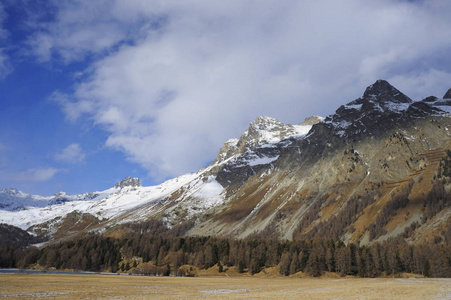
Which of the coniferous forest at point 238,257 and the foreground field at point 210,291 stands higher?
the foreground field at point 210,291

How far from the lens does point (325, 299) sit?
37.2 m

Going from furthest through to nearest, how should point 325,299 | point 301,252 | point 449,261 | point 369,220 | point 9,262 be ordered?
point 369,220 → point 9,262 → point 301,252 → point 449,261 → point 325,299

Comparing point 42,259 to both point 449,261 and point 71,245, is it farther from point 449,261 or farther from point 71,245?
point 449,261

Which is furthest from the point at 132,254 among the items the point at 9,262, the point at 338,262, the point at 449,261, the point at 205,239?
the point at 449,261

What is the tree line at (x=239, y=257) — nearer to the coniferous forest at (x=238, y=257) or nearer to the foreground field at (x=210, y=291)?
the coniferous forest at (x=238, y=257)

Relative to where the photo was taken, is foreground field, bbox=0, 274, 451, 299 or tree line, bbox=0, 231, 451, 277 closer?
foreground field, bbox=0, 274, 451, 299

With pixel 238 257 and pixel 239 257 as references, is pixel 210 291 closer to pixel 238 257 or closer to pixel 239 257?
pixel 239 257

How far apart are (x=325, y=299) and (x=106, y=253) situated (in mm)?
149494

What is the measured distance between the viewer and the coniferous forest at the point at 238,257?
371ft

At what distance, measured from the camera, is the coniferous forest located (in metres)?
113

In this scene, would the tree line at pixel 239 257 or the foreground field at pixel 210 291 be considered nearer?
the foreground field at pixel 210 291

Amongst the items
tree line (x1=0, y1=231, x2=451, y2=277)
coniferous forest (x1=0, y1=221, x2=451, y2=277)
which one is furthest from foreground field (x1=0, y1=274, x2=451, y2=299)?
tree line (x1=0, y1=231, x2=451, y2=277)

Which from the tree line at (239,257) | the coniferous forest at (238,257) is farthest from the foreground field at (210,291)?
the tree line at (239,257)

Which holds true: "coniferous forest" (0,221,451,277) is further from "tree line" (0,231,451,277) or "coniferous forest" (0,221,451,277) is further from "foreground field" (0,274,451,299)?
"foreground field" (0,274,451,299)
